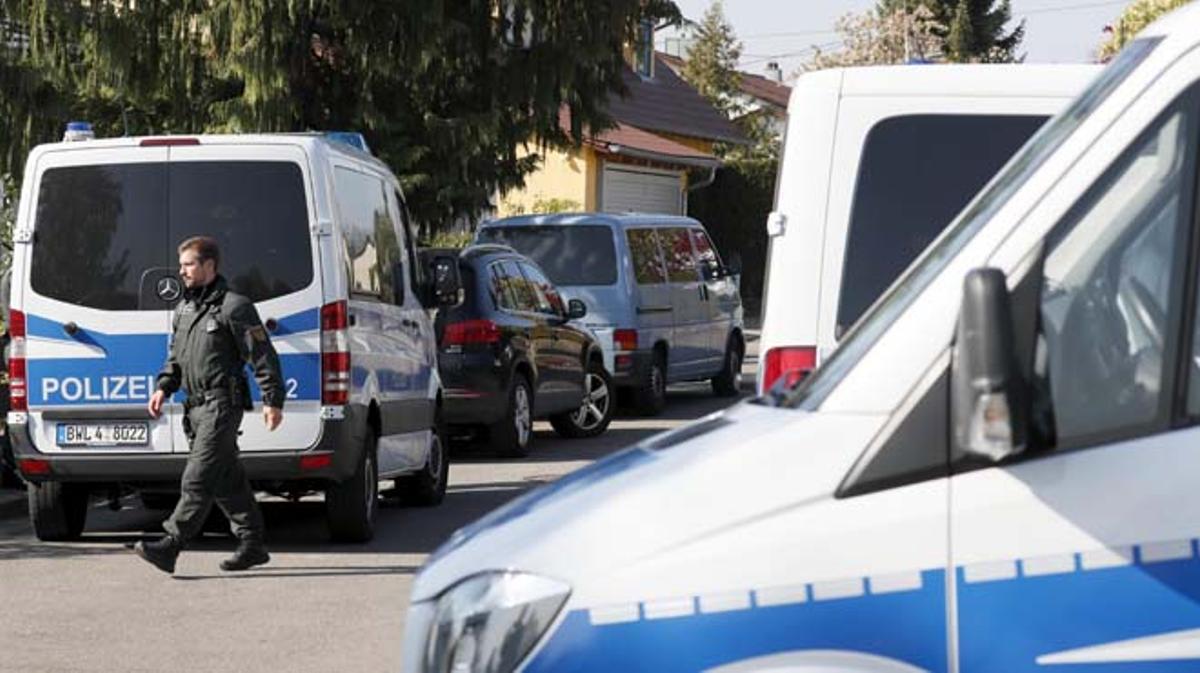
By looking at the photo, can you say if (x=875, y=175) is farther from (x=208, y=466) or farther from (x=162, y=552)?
(x=162, y=552)

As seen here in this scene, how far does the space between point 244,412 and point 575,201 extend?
104ft

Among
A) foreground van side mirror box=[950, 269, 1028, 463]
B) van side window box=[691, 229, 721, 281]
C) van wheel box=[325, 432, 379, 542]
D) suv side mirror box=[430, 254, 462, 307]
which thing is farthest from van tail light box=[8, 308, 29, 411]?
van side window box=[691, 229, 721, 281]

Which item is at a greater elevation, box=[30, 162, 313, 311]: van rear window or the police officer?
box=[30, 162, 313, 311]: van rear window

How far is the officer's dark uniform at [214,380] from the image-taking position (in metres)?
11.3

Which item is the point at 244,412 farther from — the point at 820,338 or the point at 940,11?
the point at 940,11

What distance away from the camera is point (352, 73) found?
23469mm

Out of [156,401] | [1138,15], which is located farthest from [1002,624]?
[1138,15]

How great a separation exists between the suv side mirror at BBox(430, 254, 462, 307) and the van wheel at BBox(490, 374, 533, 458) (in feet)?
9.42

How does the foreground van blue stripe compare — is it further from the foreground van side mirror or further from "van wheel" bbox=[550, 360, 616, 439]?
"van wheel" bbox=[550, 360, 616, 439]

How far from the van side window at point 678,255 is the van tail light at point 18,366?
412 inches

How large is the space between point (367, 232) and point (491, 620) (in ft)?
30.1

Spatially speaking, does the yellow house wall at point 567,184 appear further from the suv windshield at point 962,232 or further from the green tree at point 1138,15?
the suv windshield at point 962,232

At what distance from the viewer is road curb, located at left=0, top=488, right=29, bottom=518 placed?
47.1ft

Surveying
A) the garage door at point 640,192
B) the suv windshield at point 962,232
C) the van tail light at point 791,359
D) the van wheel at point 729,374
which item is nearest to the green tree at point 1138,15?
the van wheel at point 729,374
